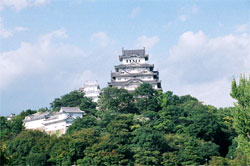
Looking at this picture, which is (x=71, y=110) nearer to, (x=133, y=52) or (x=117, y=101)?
(x=117, y=101)

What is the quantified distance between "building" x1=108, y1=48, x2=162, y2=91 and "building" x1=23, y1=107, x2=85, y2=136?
997cm

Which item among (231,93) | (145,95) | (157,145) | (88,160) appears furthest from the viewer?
(145,95)

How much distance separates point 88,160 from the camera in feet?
110

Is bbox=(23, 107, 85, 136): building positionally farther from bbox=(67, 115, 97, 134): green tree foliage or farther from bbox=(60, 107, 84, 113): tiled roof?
bbox=(67, 115, 97, 134): green tree foliage

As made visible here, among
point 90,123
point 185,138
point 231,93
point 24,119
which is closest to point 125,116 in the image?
→ point 90,123

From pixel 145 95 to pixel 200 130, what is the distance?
9901 mm

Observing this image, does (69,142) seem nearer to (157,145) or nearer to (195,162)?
(157,145)

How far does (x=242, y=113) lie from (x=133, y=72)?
3708cm

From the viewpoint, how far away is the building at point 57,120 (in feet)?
146

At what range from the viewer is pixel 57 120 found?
148ft

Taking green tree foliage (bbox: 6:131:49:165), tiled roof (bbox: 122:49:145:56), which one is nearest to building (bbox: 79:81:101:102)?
tiled roof (bbox: 122:49:145:56)

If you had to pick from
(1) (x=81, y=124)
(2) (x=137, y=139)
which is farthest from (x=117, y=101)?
(2) (x=137, y=139)

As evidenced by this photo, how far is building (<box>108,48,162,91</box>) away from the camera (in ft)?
176

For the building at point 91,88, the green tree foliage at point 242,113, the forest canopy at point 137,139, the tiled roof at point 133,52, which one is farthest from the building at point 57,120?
the green tree foliage at point 242,113
